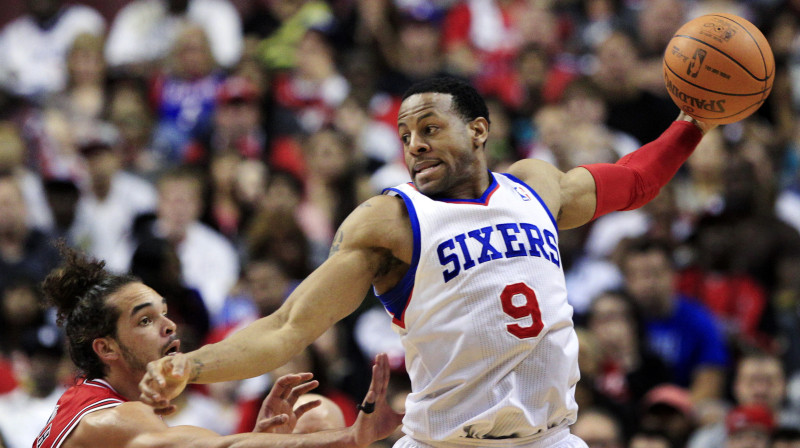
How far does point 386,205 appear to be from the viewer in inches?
173

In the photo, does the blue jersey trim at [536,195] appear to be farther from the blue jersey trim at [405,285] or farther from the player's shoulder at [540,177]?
the blue jersey trim at [405,285]

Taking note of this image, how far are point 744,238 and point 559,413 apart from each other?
457cm

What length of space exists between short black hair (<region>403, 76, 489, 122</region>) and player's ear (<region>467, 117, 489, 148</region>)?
0.02 meters

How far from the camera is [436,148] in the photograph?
4.54m

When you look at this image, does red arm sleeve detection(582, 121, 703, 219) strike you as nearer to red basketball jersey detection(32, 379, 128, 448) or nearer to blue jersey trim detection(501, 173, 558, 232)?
blue jersey trim detection(501, 173, 558, 232)

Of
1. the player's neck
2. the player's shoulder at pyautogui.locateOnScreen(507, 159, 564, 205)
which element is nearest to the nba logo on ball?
the player's shoulder at pyautogui.locateOnScreen(507, 159, 564, 205)

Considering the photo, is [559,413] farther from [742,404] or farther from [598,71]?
[598,71]

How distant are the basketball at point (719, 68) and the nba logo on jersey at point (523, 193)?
1040 millimetres

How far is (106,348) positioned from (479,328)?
5.64ft

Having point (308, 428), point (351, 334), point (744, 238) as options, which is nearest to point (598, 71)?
point (744, 238)

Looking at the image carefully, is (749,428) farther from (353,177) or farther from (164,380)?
(164,380)

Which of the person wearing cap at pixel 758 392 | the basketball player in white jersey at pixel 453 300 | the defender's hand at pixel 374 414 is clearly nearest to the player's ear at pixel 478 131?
the basketball player in white jersey at pixel 453 300

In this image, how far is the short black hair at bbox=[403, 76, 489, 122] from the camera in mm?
4617

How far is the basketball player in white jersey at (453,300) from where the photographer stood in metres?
4.22
